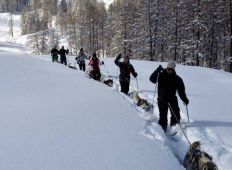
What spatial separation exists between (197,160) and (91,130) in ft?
7.64

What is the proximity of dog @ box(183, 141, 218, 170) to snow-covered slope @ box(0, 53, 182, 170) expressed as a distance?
0.35 m

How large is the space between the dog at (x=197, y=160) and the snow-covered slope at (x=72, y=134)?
35 centimetres

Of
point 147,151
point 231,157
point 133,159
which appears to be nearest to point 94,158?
point 133,159

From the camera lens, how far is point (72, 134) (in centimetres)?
786

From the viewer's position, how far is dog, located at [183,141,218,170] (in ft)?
22.5

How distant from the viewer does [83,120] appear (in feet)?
30.2

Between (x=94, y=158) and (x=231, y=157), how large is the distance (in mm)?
2562

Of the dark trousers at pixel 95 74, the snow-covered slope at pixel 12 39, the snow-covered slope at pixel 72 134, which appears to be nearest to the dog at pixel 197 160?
the snow-covered slope at pixel 72 134

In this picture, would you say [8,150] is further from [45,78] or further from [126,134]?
[45,78]

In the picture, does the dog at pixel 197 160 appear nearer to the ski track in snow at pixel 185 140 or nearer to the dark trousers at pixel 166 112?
the ski track in snow at pixel 185 140

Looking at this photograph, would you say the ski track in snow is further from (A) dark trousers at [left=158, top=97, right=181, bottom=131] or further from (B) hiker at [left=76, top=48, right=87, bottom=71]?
(B) hiker at [left=76, top=48, right=87, bottom=71]

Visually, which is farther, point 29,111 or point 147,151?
point 29,111

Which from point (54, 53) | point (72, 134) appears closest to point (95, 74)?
point (54, 53)

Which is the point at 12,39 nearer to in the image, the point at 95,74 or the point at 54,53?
the point at 54,53
